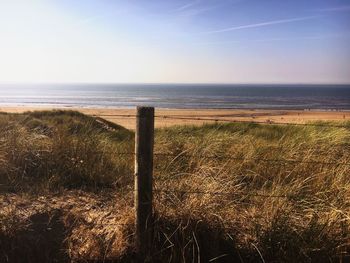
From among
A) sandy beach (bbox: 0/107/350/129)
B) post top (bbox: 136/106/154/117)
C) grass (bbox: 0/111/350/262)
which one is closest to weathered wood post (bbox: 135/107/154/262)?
post top (bbox: 136/106/154/117)

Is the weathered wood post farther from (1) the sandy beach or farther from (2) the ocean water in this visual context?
(2) the ocean water

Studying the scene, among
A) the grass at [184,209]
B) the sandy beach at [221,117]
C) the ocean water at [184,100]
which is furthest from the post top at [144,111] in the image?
the ocean water at [184,100]

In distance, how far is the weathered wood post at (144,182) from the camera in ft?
13.2

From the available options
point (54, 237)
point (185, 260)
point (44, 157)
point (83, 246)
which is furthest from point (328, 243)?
point (44, 157)

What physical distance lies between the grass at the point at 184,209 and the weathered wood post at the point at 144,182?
12 cm

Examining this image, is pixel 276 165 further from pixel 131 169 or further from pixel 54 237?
pixel 54 237

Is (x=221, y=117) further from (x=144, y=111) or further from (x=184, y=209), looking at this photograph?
(x=144, y=111)

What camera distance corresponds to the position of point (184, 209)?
13.9 feet

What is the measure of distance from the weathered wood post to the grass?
0.12 metres

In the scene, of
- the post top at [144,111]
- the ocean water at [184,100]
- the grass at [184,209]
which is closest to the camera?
the post top at [144,111]

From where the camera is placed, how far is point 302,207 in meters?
4.62

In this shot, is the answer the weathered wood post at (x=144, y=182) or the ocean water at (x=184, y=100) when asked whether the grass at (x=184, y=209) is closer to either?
the weathered wood post at (x=144, y=182)

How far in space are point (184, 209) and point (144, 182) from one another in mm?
504

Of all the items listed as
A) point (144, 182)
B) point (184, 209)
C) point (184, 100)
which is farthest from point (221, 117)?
point (184, 100)
